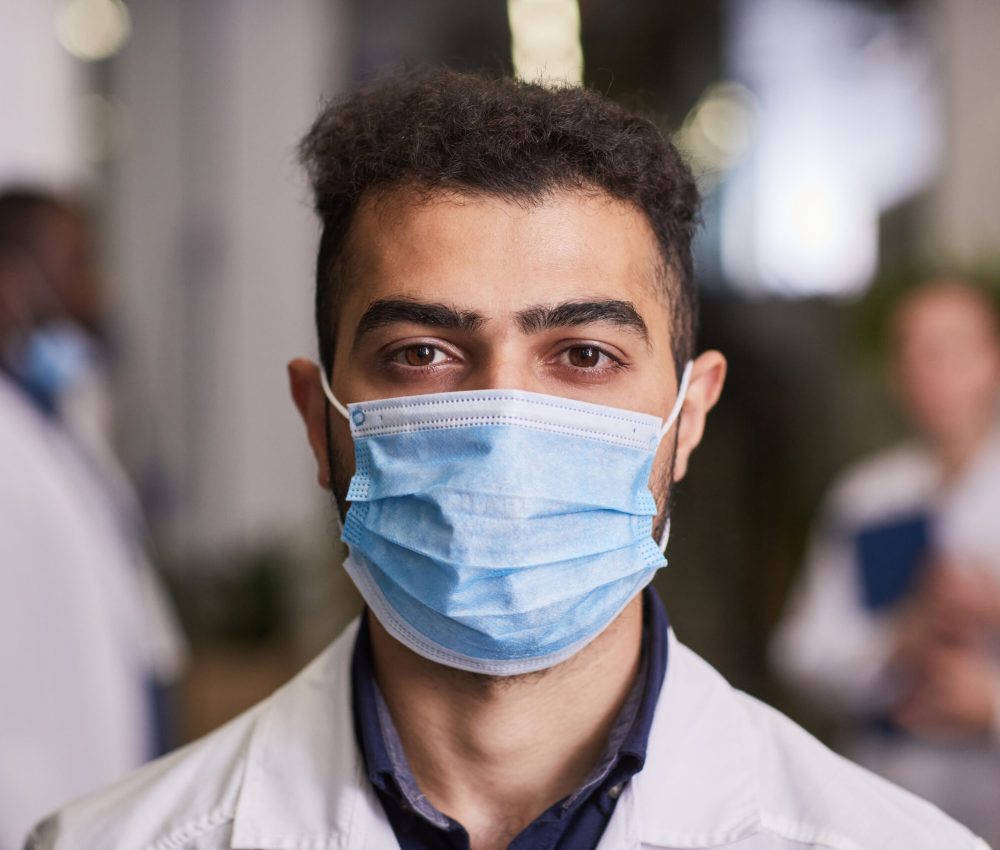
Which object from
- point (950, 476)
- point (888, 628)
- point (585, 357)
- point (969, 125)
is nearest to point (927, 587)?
point (888, 628)

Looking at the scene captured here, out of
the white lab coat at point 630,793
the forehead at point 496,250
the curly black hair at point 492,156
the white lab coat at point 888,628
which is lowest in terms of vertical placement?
the white lab coat at point 888,628

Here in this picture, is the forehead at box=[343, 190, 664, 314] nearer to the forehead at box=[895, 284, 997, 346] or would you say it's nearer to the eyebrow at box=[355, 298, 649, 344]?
the eyebrow at box=[355, 298, 649, 344]

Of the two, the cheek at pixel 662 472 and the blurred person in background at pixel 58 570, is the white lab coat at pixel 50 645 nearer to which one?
the blurred person in background at pixel 58 570

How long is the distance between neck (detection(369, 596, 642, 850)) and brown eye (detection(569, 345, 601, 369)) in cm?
34

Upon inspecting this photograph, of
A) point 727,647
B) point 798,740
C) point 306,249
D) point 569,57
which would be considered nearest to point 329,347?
point 798,740

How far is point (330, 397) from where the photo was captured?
1472mm

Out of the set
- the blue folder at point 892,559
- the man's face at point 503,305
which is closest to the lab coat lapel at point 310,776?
the man's face at point 503,305

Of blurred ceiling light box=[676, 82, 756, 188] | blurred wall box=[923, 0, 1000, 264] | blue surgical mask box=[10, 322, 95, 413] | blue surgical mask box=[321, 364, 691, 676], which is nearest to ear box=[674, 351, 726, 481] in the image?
blue surgical mask box=[321, 364, 691, 676]

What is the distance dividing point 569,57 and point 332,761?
6591 millimetres

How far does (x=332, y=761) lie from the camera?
56.4 inches

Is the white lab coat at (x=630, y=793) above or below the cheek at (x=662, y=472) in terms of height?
below

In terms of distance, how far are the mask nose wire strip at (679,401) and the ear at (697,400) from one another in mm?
14

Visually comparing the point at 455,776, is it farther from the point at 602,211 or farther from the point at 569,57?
the point at 569,57

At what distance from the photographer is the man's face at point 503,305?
4.39 feet
